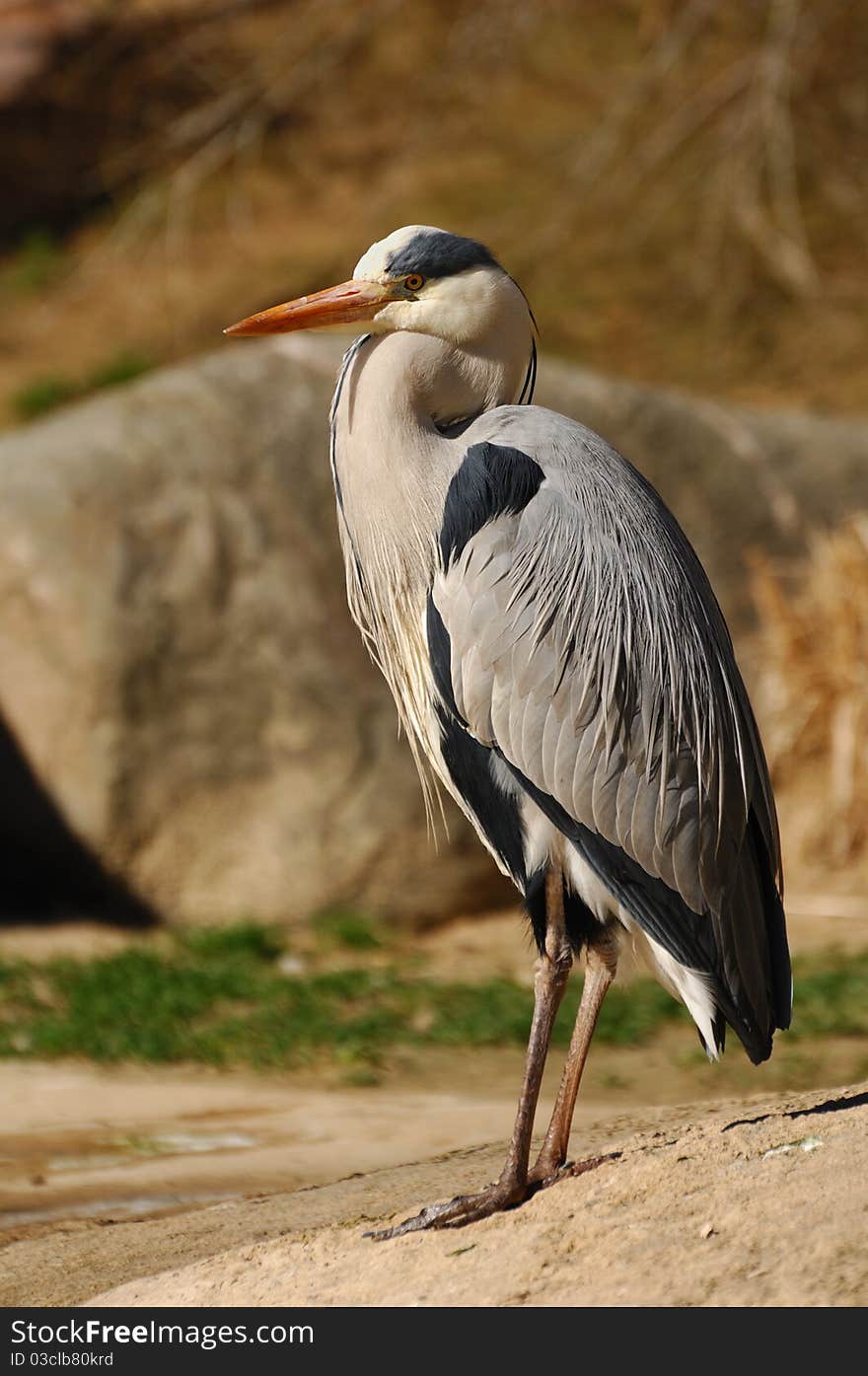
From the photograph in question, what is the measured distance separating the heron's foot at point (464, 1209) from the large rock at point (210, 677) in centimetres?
414

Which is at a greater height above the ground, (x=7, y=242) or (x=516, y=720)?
(x=7, y=242)

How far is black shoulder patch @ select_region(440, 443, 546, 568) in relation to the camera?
→ 130 inches

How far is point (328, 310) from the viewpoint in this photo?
3451mm

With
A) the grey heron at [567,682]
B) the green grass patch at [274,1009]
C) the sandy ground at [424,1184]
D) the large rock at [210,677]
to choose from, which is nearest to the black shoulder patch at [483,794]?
the grey heron at [567,682]

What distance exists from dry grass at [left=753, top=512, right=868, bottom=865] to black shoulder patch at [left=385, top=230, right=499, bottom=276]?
453cm

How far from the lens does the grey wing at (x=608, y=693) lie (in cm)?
328

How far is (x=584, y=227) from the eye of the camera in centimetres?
1365

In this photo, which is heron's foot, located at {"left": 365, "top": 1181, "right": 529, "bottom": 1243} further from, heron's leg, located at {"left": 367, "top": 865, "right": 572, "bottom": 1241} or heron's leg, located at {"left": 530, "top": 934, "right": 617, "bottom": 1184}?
heron's leg, located at {"left": 530, "top": 934, "right": 617, "bottom": 1184}

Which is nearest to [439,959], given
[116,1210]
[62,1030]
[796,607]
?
[62,1030]

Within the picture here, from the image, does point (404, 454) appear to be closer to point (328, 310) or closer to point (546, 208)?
point (328, 310)

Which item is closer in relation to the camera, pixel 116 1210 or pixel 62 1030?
pixel 116 1210
